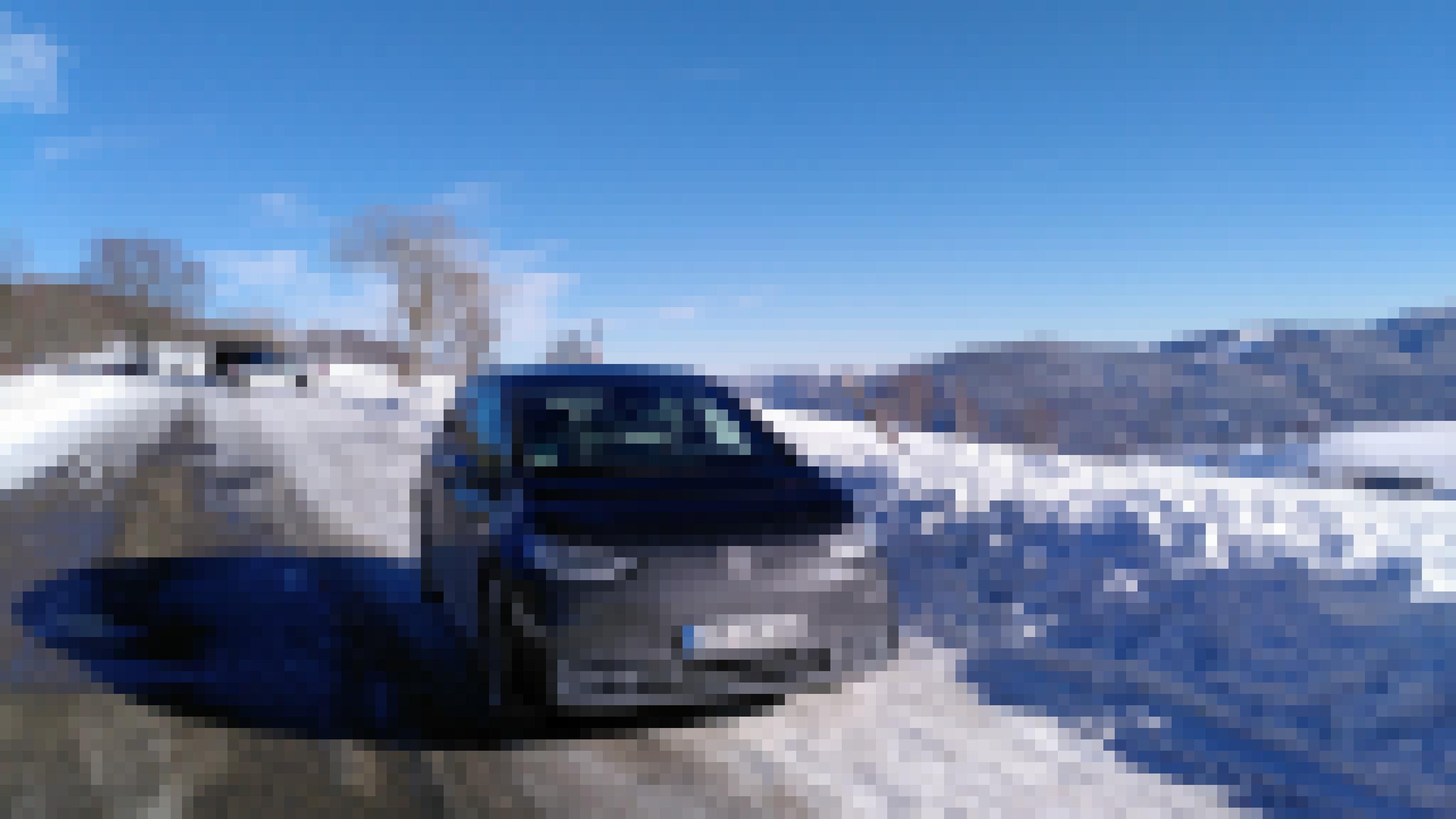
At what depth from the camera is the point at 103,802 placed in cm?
303

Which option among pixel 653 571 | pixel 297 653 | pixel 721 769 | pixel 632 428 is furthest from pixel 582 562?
pixel 297 653

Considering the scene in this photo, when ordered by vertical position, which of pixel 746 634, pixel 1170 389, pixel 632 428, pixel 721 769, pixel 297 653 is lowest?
pixel 721 769

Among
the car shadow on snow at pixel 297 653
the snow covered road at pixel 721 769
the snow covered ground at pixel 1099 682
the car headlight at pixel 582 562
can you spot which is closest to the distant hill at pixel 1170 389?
the snow covered ground at pixel 1099 682

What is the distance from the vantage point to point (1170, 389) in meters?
70.8

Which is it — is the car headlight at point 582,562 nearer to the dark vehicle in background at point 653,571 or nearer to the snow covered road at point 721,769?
the dark vehicle in background at point 653,571

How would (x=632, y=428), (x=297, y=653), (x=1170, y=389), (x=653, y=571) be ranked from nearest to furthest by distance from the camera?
1. (x=653, y=571)
2. (x=297, y=653)
3. (x=632, y=428)
4. (x=1170, y=389)

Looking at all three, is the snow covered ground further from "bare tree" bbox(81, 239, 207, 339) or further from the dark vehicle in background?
"bare tree" bbox(81, 239, 207, 339)

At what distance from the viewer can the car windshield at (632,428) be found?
4.48 meters

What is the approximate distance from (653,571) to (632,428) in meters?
1.37

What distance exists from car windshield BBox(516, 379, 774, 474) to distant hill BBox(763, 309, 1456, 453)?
1378cm

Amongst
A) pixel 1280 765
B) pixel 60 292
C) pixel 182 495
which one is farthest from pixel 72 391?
pixel 60 292

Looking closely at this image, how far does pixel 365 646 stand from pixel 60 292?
91532 mm

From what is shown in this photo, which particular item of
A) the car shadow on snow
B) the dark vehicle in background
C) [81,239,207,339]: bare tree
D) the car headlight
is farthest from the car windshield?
[81,239,207,339]: bare tree

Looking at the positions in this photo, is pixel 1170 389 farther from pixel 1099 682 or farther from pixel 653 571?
pixel 653 571
